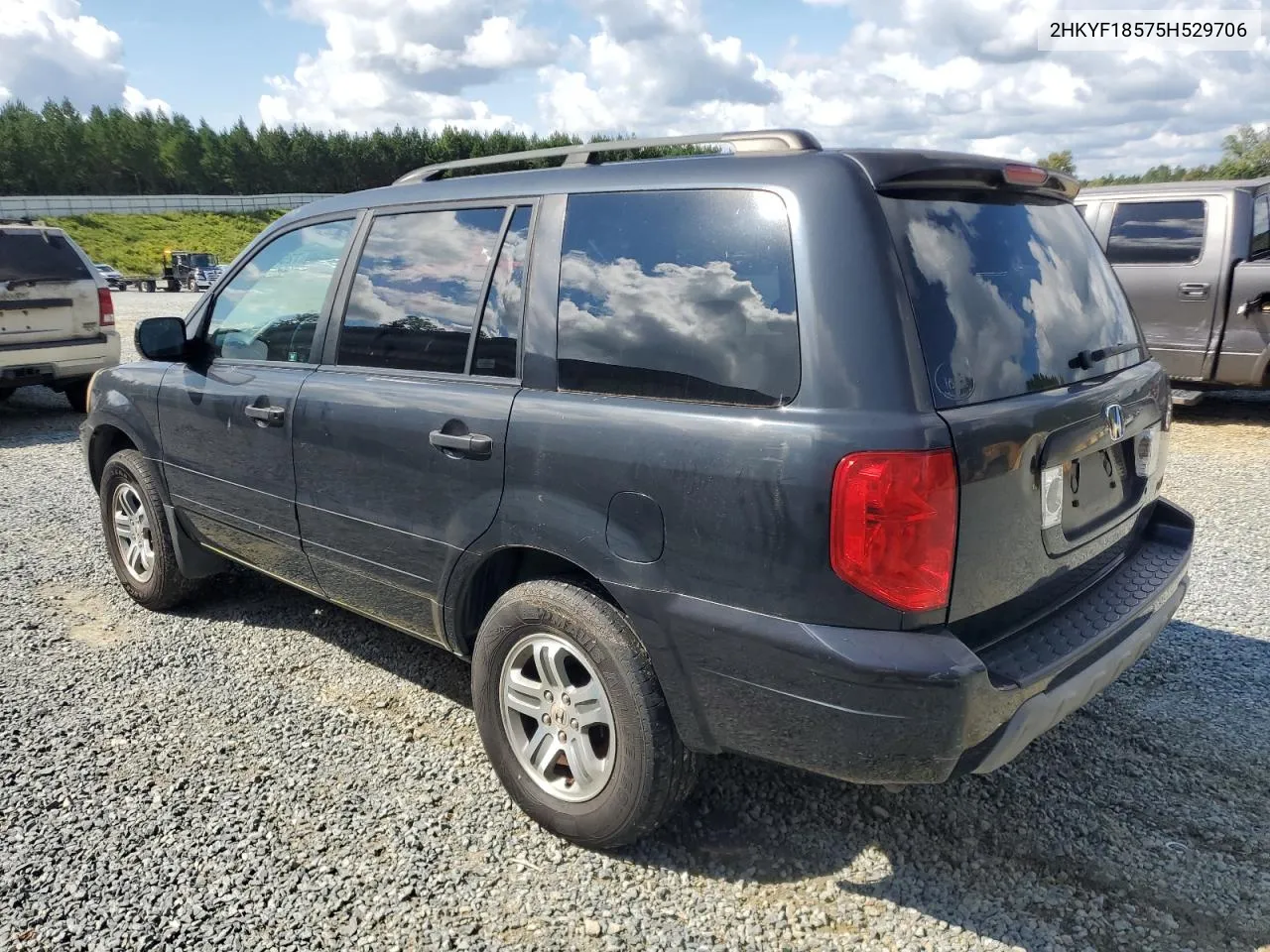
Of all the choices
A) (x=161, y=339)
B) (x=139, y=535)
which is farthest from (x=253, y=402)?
(x=139, y=535)

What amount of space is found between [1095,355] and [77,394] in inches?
423

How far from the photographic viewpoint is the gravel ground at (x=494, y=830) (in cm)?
239

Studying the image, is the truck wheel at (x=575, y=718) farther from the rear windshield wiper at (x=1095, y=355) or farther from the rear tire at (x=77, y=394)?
the rear tire at (x=77, y=394)

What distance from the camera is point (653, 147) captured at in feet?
9.43

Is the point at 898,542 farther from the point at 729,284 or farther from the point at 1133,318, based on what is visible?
the point at 1133,318

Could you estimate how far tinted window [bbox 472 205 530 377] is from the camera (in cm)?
275

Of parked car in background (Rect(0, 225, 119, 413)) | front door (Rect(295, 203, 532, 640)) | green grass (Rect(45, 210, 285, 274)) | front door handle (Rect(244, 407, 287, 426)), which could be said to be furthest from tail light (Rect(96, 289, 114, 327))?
green grass (Rect(45, 210, 285, 274))

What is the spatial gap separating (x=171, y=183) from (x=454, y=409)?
Answer: 95608 mm

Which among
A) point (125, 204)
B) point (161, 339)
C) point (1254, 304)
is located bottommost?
point (1254, 304)

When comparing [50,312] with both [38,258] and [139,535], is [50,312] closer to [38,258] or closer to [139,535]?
[38,258]

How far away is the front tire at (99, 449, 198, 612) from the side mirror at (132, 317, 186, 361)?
672mm

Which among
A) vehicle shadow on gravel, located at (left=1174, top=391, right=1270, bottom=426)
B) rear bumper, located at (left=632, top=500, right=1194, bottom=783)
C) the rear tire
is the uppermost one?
rear bumper, located at (left=632, top=500, right=1194, bottom=783)

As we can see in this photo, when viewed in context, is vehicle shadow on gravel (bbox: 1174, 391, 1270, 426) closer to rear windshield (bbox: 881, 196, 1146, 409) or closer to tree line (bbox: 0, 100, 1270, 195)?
rear windshield (bbox: 881, 196, 1146, 409)

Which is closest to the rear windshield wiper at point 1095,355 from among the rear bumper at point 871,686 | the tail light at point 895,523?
the rear bumper at point 871,686
